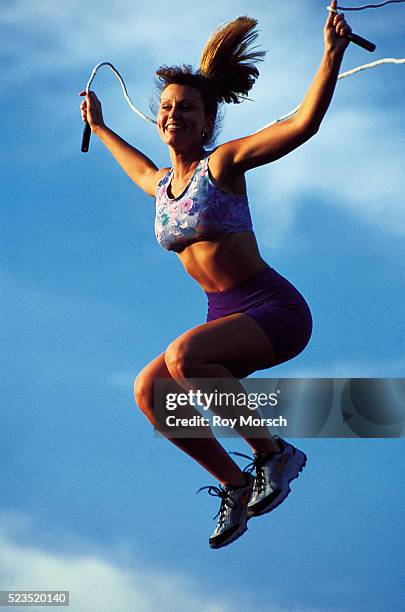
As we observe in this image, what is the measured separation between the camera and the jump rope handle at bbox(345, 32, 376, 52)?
508cm

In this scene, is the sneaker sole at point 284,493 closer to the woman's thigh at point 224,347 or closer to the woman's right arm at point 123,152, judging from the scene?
the woman's thigh at point 224,347

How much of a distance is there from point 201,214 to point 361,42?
1198 millimetres

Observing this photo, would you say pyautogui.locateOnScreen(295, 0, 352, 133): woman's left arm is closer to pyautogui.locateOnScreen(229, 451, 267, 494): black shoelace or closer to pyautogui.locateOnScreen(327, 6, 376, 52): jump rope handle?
pyautogui.locateOnScreen(327, 6, 376, 52): jump rope handle

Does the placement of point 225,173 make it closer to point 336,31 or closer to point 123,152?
point 336,31

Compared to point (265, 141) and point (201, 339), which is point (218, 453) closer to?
point (201, 339)

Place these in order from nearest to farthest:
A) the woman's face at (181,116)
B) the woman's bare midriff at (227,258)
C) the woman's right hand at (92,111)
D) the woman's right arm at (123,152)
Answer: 1. the woman's bare midriff at (227,258)
2. the woman's face at (181,116)
3. the woman's right arm at (123,152)
4. the woman's right hand at (92,111)

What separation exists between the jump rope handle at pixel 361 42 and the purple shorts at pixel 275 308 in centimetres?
130

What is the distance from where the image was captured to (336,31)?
5160 millimetres

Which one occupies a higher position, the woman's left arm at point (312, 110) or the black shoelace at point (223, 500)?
the woman's left arm at point (312, 110)

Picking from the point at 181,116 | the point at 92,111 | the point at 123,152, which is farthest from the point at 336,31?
the point at 92,111

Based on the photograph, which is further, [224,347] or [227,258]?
[227,258]

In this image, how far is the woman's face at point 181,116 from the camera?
19.4 ft

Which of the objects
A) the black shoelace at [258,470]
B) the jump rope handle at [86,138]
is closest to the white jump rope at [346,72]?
the jump rope handle at [86,138]

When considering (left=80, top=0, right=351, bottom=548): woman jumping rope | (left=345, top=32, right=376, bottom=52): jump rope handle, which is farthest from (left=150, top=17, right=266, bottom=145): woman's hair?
(left=345, top=32, right=376, bottom=52): jump rope handle
